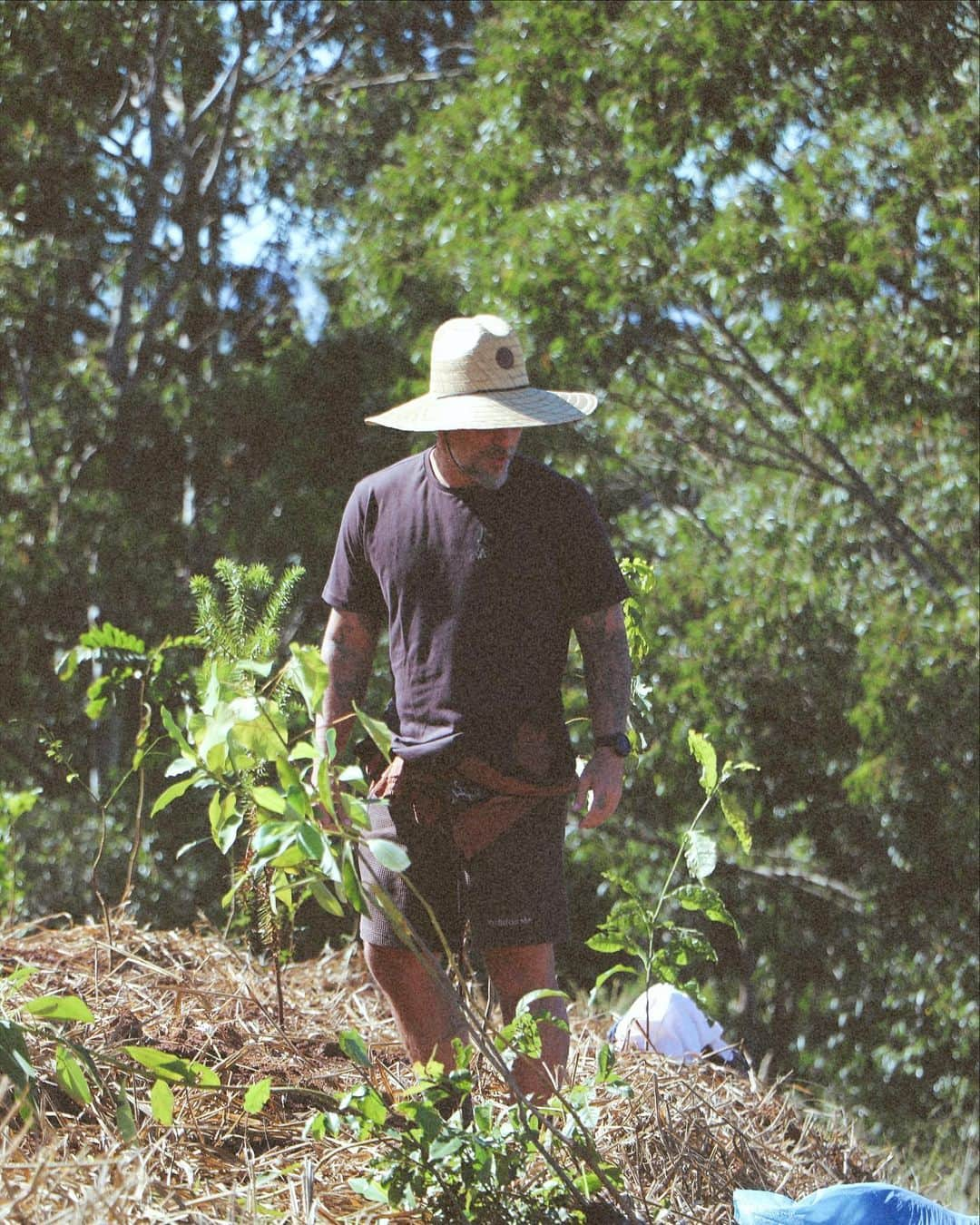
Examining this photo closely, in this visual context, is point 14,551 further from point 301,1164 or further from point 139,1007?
point 301,1164

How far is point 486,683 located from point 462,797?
0.75 feet

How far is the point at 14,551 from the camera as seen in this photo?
30.0ft

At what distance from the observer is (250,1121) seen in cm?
278

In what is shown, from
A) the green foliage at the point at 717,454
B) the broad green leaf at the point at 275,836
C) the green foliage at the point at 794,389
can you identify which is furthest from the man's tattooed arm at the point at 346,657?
the green foliage at the point at 794,389

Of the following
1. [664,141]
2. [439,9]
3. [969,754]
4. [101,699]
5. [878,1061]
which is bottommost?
[878,1061]

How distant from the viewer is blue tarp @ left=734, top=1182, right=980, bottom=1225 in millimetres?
2471

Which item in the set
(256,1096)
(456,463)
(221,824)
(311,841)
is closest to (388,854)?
(311,841)

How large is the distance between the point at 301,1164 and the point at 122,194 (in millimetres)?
9441

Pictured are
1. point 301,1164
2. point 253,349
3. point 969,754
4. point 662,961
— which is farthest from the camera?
point 253,349

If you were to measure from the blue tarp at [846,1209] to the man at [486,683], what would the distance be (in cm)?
46

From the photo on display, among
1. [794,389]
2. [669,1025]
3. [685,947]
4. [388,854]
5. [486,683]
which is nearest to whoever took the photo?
[388,854]

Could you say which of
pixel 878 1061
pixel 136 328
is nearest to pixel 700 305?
pixel 878 1061

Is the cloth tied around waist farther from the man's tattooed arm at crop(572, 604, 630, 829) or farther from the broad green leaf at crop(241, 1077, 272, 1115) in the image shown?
the broad green leaf at crop(241, 1077, 272, 1115)

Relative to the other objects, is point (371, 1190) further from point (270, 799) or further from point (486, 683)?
point (486, 683)
